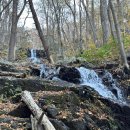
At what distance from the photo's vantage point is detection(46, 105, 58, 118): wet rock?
9055 millimetres

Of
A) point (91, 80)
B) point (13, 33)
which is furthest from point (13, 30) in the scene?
point (91, 80)

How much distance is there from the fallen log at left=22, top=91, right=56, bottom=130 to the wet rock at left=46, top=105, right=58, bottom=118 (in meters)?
0.48

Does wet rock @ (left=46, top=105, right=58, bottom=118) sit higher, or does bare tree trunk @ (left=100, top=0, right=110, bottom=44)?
bare tree trunk @ (left=100, top=0, right=110, bottom=44)

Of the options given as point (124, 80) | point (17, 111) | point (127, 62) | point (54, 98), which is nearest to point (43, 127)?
point (17, 111)

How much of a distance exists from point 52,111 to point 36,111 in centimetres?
84

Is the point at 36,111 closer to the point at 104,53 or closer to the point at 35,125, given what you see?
the point at 35,125

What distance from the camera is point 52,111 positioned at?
914 centimetres

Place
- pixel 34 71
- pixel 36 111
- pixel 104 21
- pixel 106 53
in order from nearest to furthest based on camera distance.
→ pixel 36 111
pixel 34 71
pixel 106 53
pixel 104 21

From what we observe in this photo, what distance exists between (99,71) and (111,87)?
152cm

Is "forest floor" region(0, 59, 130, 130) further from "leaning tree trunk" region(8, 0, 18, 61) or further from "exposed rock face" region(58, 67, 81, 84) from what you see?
"leaning tree trunk" region(8, 0, 18, 61)

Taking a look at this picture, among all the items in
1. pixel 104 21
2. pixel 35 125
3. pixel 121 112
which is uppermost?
pixel 104 21

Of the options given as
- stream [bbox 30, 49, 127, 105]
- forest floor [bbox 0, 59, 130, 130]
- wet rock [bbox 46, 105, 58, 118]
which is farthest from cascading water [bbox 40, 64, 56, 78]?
wet rock [bbox 46, 105, 58, 118]

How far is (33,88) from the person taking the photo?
11453 mm

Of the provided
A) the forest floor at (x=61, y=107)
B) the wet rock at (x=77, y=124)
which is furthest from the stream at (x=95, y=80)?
the wet rock at (x=77, y=124)
